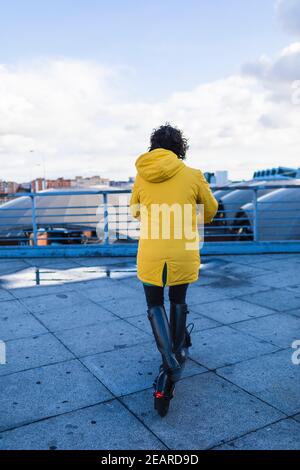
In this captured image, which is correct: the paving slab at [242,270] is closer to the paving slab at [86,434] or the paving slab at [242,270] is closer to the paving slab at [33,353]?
the paving slab at [33,353]

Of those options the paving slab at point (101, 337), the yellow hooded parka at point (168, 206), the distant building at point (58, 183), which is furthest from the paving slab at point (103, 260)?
the distant building at point (58, 183)

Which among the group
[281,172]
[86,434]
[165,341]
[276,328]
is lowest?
[86,434]

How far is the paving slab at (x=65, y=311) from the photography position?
16.4 ft

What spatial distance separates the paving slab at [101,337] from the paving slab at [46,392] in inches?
14.9

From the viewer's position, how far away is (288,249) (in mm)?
9234

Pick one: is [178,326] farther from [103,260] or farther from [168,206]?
[103,260]

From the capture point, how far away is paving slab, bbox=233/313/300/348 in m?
4.34

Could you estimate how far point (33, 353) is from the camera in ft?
13.6

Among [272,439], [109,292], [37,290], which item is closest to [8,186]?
[37,290]

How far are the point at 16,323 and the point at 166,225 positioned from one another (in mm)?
2826

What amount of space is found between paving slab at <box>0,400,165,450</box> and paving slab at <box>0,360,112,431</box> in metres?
0.12

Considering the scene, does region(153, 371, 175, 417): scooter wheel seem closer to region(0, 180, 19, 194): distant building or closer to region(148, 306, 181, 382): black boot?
region(148, 306, 181, 382): black boot
